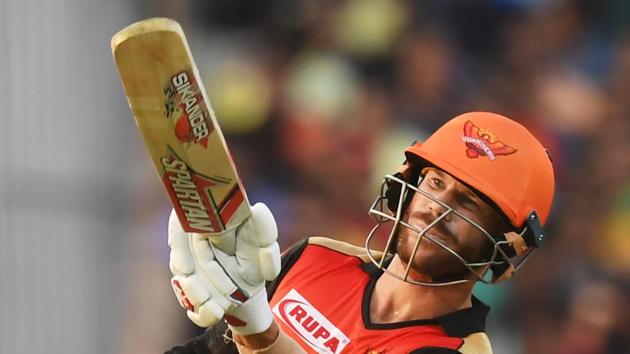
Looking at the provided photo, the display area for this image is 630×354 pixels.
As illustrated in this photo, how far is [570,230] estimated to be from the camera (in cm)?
591

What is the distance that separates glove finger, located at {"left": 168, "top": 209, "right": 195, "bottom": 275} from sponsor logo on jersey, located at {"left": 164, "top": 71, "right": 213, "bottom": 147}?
212mm

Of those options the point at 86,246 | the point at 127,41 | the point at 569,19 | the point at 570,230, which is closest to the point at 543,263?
the point at 570,230

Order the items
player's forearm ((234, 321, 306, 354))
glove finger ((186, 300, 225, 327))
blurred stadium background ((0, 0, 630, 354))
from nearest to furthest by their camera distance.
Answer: glove finger ((186, 300, 225, 327)) → player's forearm ((234, 321, 306, 354)) → blurred stadium background ((0, 0, 630, 354))

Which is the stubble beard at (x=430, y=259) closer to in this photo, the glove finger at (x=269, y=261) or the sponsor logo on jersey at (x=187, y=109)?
the glove finger at (x=269, y=261)

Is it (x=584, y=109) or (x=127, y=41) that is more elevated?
(x=127, y=41)

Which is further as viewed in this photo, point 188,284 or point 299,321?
point 299,321

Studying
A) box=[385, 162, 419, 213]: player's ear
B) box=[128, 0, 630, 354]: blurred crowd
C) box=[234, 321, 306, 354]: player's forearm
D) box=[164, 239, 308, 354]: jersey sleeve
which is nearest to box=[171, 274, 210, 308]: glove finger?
box=[234, 321, 306, 354]: player's forearm

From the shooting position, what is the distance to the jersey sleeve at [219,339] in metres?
3.29

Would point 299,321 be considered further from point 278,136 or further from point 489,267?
point 278,136

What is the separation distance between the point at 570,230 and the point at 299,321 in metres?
2.91

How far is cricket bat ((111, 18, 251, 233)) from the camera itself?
241 cm

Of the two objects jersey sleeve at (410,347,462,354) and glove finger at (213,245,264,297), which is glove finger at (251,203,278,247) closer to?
glove finger at (213,245,264,297)

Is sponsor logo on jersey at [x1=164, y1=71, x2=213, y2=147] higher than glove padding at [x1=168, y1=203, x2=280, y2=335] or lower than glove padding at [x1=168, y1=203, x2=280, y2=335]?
higher

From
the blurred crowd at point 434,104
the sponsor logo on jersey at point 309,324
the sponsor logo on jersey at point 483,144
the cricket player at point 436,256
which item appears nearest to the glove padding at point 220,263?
the cricket player at point 436,256
